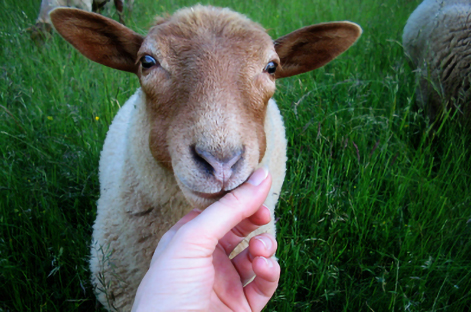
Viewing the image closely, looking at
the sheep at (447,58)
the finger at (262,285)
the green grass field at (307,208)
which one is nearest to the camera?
the finger at (262,285)

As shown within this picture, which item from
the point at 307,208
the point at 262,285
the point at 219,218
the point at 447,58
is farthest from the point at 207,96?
the point at 447,58

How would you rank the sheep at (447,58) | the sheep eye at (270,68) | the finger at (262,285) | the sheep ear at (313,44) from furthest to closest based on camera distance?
the sheep at (447,58), the sheep ear at (313,44), the sheep eye at (270,68), the finger at (262,285)

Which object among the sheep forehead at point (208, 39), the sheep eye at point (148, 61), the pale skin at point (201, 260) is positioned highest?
the sheep forehead at point (208, 39)

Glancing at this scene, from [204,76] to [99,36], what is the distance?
0.85m

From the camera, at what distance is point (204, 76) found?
4.74ft

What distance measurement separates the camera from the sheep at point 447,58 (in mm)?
3334

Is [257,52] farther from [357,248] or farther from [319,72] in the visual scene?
[319,72]

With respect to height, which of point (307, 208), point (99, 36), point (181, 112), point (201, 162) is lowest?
point (307, 208)

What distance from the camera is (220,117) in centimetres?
126

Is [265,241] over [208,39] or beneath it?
beneath

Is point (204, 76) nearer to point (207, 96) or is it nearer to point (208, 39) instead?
point (207, 96)

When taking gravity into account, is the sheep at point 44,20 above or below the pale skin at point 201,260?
above

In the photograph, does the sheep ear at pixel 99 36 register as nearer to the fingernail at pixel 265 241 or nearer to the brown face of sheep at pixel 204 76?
the brown face of sheep at pixel 204 76

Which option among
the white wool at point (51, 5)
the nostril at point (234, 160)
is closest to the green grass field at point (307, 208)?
the white wool at point (51, 5)
